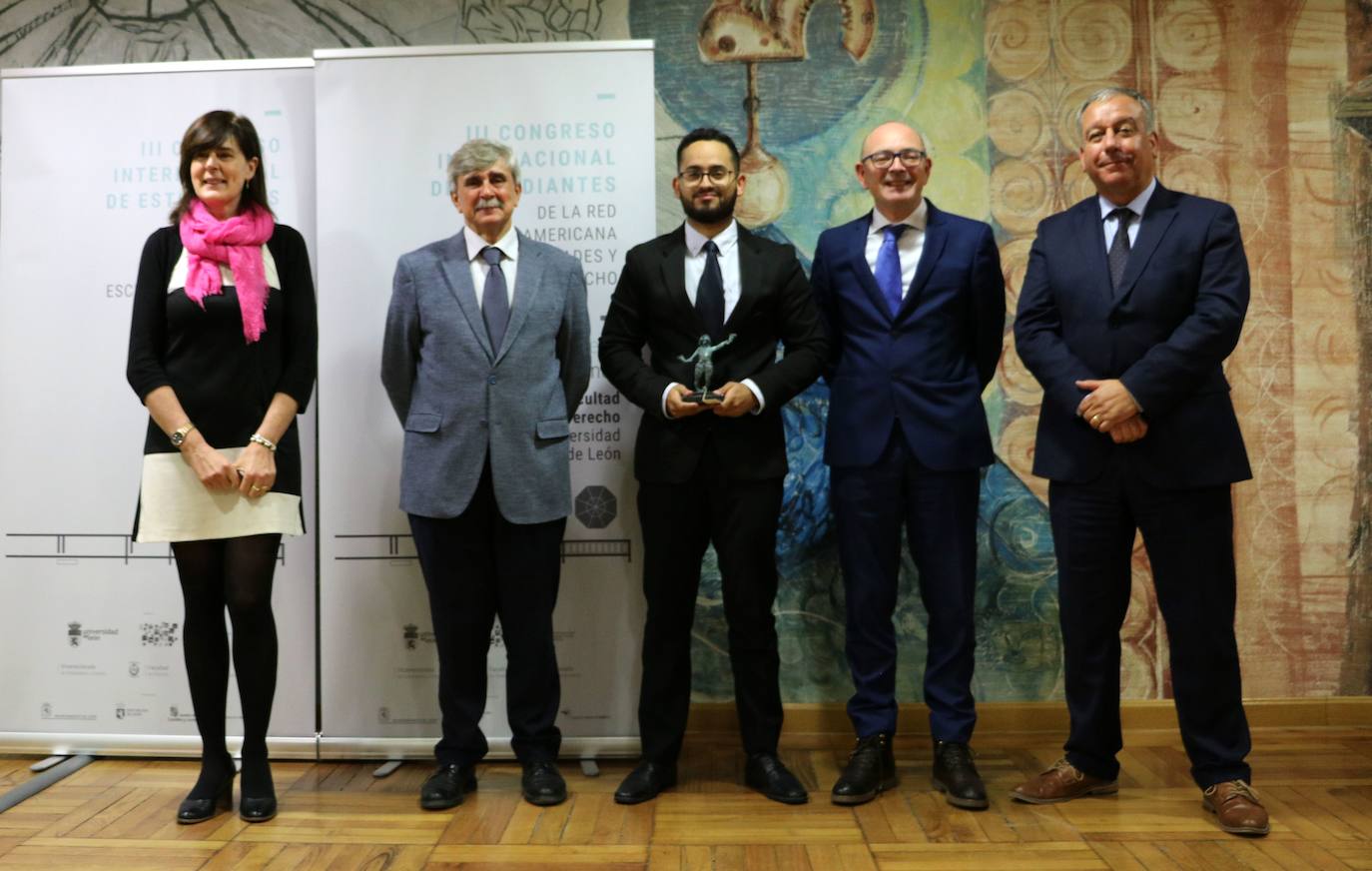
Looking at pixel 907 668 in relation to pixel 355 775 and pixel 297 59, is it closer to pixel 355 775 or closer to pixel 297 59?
pixel 355 775

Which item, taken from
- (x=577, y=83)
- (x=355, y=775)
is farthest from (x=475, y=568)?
(x=577, y=83)

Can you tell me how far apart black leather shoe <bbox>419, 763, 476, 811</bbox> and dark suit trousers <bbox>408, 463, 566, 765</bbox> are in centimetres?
2

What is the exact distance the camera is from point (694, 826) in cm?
261

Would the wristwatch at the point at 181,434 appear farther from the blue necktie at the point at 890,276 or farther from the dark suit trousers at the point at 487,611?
the blue necktie at the point at 890,276

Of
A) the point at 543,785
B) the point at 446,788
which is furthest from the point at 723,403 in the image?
the point at 446,788

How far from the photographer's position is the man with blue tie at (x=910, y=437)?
2.77 metres

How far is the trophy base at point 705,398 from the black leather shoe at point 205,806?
1.52m

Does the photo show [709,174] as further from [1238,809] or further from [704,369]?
[1238,809]

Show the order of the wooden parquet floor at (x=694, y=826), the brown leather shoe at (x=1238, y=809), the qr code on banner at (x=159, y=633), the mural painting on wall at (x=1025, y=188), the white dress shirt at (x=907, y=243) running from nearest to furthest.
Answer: the wooden parquet floor at (x=694, y=826), the brown leather shoe at (x=1238, y=809), the white dress shirt at (x=907, y=243), the qr code on banner at (x=159, y=633), the mural painting on wall at (x=1025, y=188)

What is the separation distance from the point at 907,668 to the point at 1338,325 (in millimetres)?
1746

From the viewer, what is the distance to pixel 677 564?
9.23 feet

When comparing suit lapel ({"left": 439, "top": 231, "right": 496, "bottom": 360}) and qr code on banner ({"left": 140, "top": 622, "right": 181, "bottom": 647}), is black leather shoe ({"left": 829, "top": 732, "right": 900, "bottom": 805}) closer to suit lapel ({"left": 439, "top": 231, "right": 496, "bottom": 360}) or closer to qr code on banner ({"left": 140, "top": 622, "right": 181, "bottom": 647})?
suit lapel ({"left": 439, "top": 231, "right": 496, "bottom": 360})

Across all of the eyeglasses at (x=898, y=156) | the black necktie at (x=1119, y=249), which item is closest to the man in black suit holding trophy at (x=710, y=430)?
the eyeglasses at (x=898, y=156)

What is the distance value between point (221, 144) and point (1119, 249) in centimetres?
223
